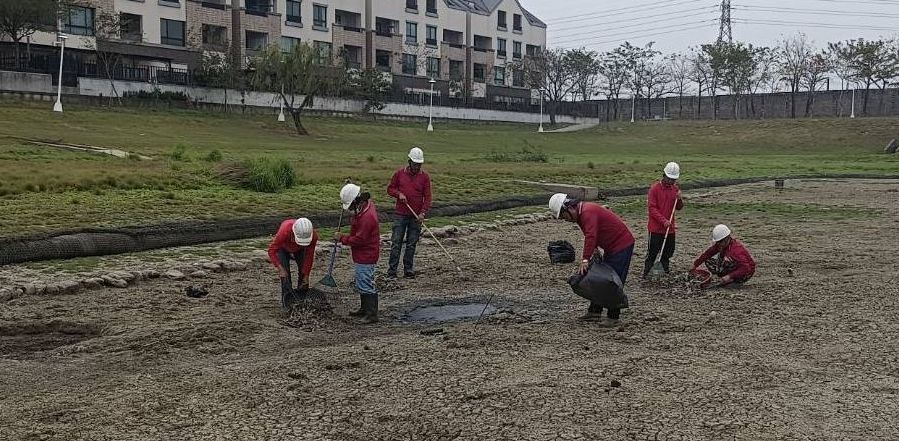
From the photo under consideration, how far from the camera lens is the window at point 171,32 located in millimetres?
57531

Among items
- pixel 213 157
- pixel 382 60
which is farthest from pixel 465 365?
pixel 382 60

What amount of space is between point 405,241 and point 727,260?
166 inches

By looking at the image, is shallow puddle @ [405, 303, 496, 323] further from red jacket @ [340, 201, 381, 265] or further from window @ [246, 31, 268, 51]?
window @ [246, 31, 268, 51]

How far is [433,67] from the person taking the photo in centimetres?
8025

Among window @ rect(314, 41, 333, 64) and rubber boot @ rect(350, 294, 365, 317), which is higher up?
window @ rect(314, 41, 333, 64)

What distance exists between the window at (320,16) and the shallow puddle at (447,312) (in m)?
62.0

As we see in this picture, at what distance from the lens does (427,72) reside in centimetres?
7938

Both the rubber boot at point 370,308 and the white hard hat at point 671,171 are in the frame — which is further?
the white hard hat at point 671,171

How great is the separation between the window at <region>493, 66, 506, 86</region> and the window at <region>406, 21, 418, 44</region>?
10.8 meters

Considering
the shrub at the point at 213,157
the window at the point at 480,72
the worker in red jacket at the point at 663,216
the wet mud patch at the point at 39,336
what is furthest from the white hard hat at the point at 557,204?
the window at the point at 480,72

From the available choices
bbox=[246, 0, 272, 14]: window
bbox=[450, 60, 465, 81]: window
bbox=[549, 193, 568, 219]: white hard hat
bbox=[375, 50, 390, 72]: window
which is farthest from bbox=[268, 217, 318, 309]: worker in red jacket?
bbox=[450, 60, 465, 81]: window

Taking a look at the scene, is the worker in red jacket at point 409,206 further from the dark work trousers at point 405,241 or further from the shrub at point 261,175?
the shrub at point 261,175

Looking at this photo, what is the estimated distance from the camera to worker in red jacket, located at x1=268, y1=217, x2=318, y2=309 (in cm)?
907

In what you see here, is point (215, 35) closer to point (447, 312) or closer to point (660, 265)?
point (660, 265)
